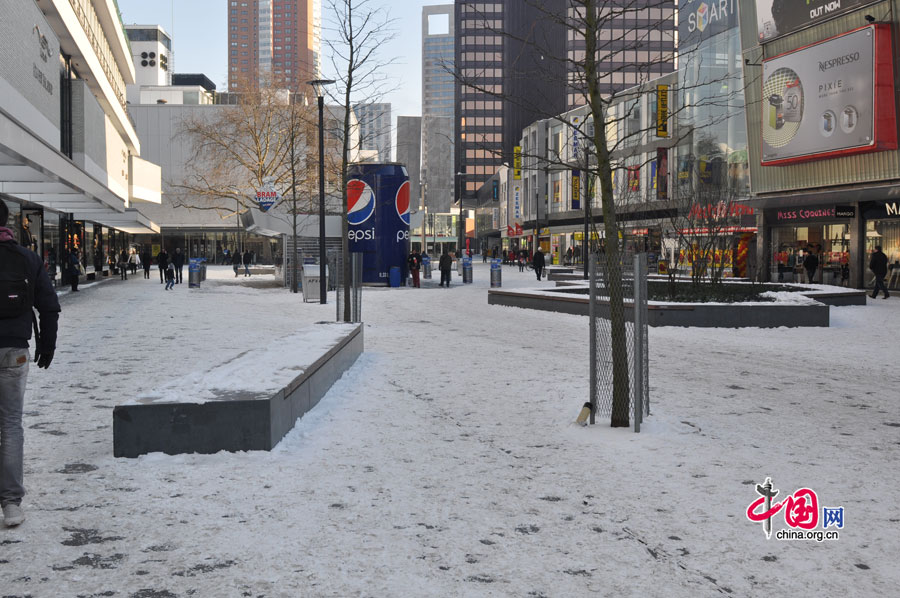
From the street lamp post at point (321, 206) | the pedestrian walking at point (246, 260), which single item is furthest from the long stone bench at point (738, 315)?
the pedestrian walking at point (246, 260)

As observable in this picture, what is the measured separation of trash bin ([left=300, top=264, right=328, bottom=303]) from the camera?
2497 cm

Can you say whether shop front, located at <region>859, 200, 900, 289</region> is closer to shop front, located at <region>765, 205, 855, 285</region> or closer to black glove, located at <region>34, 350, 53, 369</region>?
shop front, located at <region>765, 205, 855, 285</region>

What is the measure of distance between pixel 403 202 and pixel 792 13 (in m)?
16.2

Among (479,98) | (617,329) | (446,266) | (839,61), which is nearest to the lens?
(617,329)

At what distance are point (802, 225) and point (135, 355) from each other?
2892 centimetres

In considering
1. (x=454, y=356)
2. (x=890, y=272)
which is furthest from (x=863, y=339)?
(x=890, y=272)

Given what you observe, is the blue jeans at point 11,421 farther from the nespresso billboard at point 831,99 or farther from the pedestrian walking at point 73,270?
the nespresso billboard at point 831,99

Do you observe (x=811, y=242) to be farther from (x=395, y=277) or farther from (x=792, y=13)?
(x=395, y=277)

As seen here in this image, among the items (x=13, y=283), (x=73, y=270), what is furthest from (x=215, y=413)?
(x=73, y=270)

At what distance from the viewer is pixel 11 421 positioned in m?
4.62

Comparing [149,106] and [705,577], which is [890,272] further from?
Result: [149,106]

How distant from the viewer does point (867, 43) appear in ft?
90.7

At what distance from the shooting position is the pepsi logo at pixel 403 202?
32.9m

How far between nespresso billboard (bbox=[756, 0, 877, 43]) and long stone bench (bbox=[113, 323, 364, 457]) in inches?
1089
